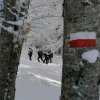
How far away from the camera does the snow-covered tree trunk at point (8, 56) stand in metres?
5.83

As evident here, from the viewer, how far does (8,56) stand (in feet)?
19.3

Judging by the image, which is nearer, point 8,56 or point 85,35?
point 85,35

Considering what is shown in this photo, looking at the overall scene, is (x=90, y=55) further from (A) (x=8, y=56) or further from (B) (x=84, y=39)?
(A) (x=8, y=56)

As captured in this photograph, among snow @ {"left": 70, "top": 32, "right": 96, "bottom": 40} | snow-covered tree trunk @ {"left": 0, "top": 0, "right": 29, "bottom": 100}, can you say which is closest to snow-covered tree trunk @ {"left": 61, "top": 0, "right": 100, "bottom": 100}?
snow @ {"left": 70, "top": 32, "right": 96, "bottom": 40}

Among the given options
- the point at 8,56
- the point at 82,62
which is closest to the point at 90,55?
the point at 82,62

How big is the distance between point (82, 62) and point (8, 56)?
3.37m

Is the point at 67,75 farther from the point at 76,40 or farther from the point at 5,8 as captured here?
the point at 5,8

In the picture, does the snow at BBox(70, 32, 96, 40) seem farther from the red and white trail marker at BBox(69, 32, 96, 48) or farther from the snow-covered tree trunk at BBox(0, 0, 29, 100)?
the snow-covered tree trunk at BBox(0, 0, 29, 100)

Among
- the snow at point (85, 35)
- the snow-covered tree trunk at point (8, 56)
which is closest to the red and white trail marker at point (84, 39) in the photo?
the snow at point (85, 35)

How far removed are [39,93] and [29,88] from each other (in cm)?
97

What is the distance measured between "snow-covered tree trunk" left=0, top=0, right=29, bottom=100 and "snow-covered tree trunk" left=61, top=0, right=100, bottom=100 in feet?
10.6

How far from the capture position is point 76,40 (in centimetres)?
270

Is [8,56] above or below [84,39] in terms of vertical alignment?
below

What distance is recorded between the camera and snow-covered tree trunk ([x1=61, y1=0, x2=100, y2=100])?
8.71 ft
